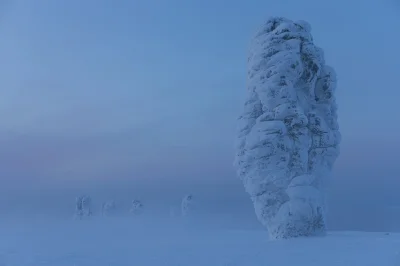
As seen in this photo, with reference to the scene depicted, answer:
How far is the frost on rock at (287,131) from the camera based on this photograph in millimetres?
16125

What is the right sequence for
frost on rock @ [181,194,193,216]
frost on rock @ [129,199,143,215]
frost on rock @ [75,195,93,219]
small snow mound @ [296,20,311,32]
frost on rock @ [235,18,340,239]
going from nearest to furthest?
frost on rock @ [235,18,340,239] → small snow mound @ [296,20,311,32] → frost on rock @ [181,194,193,216] → frost on rock @ [75,195,93,219] → frost on rock @ [129,199,143,215]

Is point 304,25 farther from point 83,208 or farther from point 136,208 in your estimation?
point 83,208

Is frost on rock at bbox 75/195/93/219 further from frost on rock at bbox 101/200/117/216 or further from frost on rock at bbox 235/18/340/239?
frost on rock at bbox 235/18/340/239

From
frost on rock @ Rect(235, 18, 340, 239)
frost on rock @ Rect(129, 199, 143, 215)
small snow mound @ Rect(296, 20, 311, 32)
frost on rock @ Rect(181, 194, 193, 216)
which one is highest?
frost on rock @ Rect(129, 199, 143, 215)

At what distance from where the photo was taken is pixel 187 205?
50.6m

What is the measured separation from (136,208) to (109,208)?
528cm

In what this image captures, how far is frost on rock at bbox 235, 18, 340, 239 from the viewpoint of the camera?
16.1 metres

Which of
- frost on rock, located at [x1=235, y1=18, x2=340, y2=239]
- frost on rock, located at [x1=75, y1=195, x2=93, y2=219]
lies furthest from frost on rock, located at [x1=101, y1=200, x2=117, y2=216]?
frost on rock, located at [x1=235, y1=18, x2=340, y2=239]

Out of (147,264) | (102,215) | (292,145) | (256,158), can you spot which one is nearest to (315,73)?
(292,145)

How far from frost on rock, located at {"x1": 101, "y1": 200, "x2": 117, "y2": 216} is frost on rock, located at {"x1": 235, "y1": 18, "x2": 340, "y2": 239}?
153 feet

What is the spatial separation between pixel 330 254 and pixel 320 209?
5.25 m

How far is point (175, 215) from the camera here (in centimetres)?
5541

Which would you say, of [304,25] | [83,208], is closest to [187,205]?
[83,208]

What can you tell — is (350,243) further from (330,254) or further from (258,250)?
(258,250)
